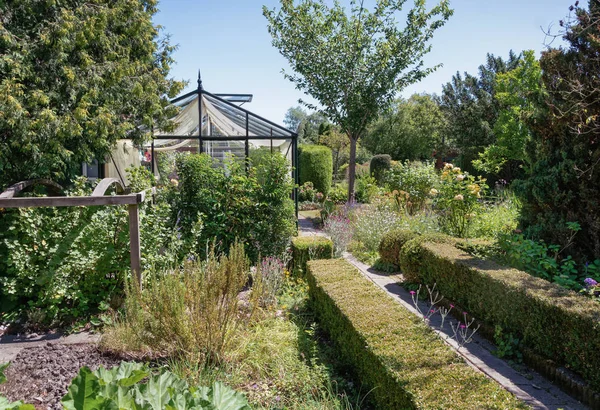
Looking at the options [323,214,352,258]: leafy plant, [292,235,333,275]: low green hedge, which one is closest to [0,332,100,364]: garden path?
[292,235,333,275]: low green hedge

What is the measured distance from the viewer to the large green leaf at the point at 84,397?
4.33ft

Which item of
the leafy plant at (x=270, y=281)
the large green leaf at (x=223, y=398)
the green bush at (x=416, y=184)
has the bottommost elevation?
the leafy plant at (x=270, y=281)

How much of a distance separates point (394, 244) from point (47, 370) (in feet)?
15.5

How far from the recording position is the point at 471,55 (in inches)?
315

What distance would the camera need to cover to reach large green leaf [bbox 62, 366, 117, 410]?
132 cm

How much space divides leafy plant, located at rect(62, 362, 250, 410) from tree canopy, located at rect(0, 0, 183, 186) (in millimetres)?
4438

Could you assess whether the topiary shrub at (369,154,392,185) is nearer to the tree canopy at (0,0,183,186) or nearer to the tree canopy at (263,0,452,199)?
the tree canopy at (263,0,452,199)

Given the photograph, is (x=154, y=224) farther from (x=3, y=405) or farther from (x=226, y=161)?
(x=3, y=405)

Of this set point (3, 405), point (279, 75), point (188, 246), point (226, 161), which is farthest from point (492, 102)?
point (3, 405)

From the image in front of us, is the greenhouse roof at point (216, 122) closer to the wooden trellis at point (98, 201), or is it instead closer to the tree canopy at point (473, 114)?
the wooden trellis at point (98, 201)

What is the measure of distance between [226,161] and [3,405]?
5.74 m

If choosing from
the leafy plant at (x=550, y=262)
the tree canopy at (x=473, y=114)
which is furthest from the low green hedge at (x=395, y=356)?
the tree canopy at (x=473, y=114)

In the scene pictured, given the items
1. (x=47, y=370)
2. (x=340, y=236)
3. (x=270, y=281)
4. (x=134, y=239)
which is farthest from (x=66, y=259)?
(x=340, y=236)

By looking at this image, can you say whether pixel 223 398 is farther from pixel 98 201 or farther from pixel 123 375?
pixel 98 201
